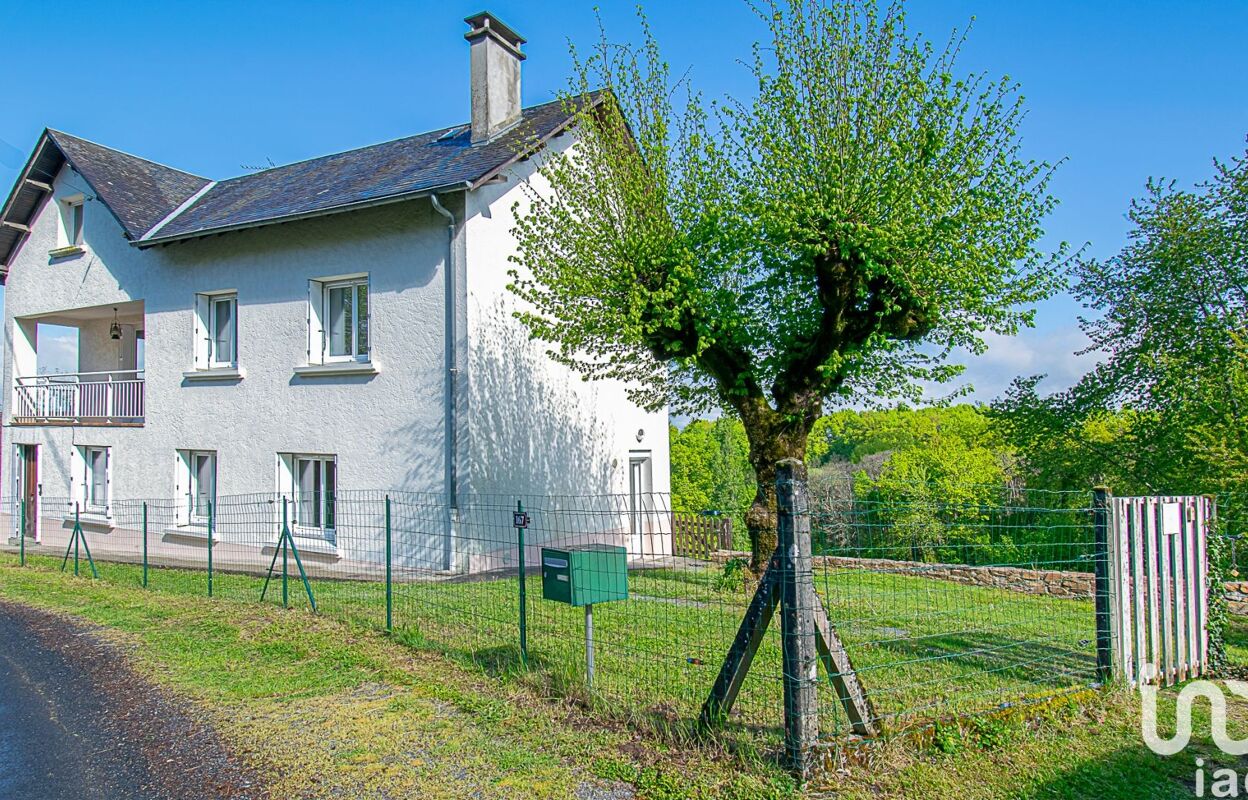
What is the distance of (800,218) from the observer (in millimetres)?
9703

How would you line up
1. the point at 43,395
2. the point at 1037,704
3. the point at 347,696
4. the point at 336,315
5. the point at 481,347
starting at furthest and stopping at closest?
the point at 43,395 < the point at 336,315 < the point at 481,347 < the point at 347,696 < the point at 1037,704

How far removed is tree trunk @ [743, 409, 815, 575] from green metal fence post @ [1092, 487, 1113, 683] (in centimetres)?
522

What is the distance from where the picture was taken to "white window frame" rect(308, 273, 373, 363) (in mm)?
14320

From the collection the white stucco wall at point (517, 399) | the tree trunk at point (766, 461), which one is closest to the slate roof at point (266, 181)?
the white stucco wall at point (517, 399)

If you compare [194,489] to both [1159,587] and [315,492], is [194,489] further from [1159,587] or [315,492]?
[1159,587]

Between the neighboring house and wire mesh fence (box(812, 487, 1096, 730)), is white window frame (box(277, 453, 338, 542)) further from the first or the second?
wire mesh fence (box(812, 487, 1096, 730))

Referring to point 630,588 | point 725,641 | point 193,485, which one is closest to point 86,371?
point 193,485

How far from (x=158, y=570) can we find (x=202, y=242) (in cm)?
666

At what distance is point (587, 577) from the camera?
5969 mm

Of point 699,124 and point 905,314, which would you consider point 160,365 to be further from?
point 905,314

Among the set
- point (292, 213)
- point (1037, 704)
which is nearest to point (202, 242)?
point (292, 213)

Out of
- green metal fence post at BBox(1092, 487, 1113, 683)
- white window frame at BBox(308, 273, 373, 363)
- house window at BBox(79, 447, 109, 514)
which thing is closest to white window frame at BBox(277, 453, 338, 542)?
white window frame at BBox(308, 273, 373, 363)

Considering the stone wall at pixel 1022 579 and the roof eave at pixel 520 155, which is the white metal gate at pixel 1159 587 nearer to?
the stone wall at pixel 1022 579

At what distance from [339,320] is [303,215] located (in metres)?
2.00
